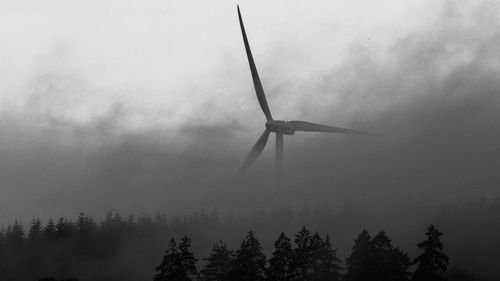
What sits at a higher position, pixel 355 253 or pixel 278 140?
pixel 278 140

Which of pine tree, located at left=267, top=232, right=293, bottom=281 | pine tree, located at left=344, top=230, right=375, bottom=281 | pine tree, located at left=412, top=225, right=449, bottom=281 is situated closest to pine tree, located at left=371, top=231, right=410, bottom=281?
pine tree, located at left=344, top=230, right=375, bottom=281

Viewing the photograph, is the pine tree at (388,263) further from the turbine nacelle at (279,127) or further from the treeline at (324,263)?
the turbine nacelle at (279,127)

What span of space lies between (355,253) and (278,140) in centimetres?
5458

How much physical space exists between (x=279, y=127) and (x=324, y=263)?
158 feet

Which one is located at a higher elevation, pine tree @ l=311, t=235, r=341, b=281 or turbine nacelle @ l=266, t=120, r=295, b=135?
turbine nacelle @ l=266, t=120, r=295, b=135

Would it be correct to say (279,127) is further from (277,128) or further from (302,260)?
(302,260)

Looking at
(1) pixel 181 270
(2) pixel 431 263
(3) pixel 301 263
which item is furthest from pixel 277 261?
(2) pixel 431 263

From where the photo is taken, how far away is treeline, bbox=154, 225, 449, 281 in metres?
115

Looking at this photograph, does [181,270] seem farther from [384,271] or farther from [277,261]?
[384,271]

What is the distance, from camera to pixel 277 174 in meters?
171

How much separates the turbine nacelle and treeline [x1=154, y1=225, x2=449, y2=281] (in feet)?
121

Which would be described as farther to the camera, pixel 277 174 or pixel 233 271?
pixel 277 174

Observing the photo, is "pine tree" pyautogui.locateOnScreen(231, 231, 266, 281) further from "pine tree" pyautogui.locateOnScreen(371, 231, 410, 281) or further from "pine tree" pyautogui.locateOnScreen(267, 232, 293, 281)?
"pine tree" pyautogui.locateOnScreen(371, 231, 410, 281)

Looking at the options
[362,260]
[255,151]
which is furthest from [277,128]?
[362,260]
